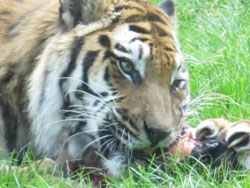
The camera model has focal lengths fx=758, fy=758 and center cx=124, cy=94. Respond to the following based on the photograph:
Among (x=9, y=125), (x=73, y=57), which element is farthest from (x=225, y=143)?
(x=9, y=125)

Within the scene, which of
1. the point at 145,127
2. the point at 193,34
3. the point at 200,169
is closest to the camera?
the point at 145,127

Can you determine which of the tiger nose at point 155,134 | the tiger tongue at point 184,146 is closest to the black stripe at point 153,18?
the tiger tongue at point 184,146

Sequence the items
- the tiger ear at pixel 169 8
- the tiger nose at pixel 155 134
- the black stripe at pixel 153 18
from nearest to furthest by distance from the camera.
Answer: the tiger nose at pixel 155 134
the black stripe at pixel 153 18
the tiger ear at pixel 169 8

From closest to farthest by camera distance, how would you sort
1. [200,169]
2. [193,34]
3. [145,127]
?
[145,127] → [200,169] → [193,34]

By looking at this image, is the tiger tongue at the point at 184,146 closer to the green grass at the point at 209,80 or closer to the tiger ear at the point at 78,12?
the green grass at the point at 209,80

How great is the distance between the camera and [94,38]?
4.65 meters

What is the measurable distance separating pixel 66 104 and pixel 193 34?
3473mm

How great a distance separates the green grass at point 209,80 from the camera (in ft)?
14.1

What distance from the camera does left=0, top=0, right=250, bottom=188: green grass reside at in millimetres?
4309

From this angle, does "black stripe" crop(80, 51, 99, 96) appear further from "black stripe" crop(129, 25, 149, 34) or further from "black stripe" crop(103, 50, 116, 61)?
"black stripe" crop(129, 25, 149, 34)

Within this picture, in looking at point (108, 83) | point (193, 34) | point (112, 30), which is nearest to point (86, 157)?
point (108, 83)

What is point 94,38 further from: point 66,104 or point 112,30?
point 66,104

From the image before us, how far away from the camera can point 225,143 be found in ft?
14.8

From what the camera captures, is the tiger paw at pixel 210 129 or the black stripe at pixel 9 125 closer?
the tiger paw at pixel 210 129
